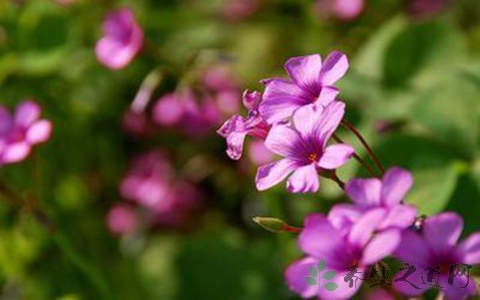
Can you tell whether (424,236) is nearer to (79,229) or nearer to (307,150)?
(307,150)

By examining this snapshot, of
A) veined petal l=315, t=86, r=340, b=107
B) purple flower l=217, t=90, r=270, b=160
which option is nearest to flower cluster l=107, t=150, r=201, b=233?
purple flower l=217, t=90, r=270, b=160

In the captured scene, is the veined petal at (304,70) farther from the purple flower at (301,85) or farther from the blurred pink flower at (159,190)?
the blurred pink flower at (159,190)

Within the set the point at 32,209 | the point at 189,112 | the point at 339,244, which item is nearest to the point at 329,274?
the point at 339,244

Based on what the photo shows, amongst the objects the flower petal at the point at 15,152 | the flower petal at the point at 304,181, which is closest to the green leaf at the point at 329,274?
the flower petal at the point at 304,181

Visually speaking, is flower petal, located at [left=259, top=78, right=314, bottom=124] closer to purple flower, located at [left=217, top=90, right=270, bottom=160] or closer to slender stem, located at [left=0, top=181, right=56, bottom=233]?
purple flower, located at [left=217, top=90, right=270, bottom=160]

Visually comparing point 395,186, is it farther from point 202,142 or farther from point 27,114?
point 202,142

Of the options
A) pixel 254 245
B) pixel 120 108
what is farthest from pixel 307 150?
pixel 120 108
